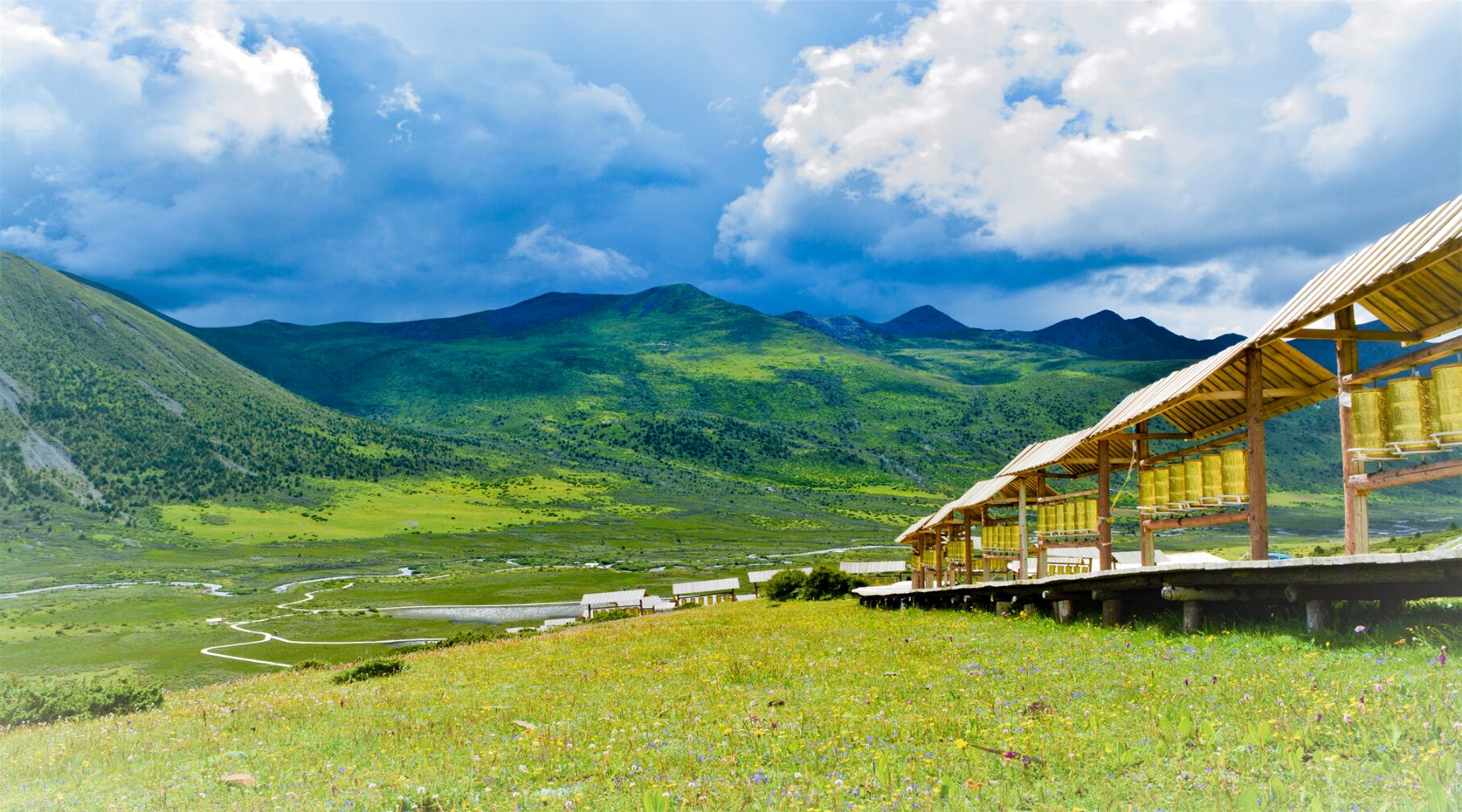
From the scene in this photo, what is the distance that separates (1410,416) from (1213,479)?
19.5 ft

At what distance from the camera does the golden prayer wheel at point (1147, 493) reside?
19125mm

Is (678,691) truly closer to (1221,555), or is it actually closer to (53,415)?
(1221,555)

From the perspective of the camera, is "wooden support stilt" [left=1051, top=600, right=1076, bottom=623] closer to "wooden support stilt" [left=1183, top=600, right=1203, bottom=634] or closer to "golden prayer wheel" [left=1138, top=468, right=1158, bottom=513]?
"golden prayer wheel" [left=1138, top=468, right=1158, bottom=513]

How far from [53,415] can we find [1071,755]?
244 meters

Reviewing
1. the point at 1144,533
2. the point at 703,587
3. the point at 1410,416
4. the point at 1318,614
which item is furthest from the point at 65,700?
the point at 703,587

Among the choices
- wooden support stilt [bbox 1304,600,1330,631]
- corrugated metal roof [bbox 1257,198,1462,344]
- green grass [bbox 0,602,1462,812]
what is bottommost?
green grass [bbox 0,602,1462,812]

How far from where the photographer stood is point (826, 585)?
46.3 meters

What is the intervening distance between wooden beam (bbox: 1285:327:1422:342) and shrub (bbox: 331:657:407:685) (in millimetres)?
19335

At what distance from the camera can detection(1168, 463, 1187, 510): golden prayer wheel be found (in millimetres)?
17984

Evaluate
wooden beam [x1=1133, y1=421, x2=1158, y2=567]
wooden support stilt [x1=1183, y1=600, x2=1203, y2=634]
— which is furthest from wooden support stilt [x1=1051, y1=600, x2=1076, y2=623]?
wooden support stilt [x1=1183, y1=600, x2=1203, y2=634]

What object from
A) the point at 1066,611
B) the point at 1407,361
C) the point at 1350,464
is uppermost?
the point at 1407,361

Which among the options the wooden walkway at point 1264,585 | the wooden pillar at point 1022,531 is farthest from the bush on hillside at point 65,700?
the wooden pillar at point 1022,531

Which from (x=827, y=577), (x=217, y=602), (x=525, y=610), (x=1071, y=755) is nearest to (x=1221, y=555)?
(x=827, y=577)

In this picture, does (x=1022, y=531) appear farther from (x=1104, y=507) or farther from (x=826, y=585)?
(x=826, y=585)
